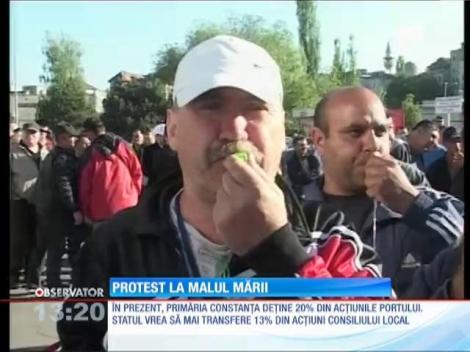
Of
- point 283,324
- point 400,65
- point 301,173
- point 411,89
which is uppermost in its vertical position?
point 400,65

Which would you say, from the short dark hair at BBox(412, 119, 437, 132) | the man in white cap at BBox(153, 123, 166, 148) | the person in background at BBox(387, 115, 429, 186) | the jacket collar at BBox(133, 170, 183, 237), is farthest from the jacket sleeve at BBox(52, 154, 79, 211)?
the short dark hair at BBox(412, 119, 437, 132)

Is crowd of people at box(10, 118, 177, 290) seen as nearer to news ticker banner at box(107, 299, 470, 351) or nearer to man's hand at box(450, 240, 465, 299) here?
news ticker banner at box(107, 299, 470, 351)

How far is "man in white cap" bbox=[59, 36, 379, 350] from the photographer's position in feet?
11.2

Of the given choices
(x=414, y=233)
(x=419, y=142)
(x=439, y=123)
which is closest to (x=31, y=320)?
(x=414, y=233)

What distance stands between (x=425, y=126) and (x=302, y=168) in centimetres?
54

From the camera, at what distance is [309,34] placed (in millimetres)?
3428

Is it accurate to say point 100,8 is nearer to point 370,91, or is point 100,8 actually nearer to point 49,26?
point 49,26

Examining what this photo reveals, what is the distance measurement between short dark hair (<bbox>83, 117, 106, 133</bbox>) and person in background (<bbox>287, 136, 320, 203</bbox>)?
78 centimetres

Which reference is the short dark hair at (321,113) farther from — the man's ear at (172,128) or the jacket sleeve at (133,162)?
the jacket sleeve at (133,162)

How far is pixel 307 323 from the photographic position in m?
3.50

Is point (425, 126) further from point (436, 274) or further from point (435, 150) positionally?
point (436, 274)

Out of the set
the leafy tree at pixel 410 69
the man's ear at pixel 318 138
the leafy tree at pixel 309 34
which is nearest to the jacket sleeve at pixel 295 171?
the man's ear at pixel 318 138

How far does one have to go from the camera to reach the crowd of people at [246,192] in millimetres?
3402
